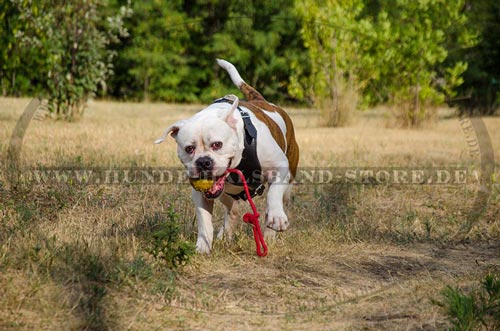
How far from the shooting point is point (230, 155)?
14.9ft

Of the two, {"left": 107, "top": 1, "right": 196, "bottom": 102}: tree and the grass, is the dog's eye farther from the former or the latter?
{"left": 107, "top": 1, "right": 196, "bottom": 102}: tree

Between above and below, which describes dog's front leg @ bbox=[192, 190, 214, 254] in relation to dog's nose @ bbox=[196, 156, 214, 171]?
below

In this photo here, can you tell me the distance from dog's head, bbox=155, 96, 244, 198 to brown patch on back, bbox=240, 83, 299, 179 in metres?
0.52

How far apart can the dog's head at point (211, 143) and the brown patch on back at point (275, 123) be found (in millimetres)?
518

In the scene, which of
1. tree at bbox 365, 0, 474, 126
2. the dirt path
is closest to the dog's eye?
the dirt path

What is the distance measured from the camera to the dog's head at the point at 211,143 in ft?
14.5

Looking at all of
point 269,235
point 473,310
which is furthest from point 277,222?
point 473,310

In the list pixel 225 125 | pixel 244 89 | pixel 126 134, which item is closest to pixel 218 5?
pixel 126 134

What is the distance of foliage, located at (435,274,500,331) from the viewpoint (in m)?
3.34

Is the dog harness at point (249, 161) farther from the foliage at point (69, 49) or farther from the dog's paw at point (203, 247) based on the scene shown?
the foliage at point (69, 49)

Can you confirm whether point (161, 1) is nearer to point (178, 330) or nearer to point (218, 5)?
point (218, 5)

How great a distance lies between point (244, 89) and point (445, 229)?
2176 millimetres

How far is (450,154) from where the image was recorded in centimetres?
1005

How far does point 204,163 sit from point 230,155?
0.83 feet
